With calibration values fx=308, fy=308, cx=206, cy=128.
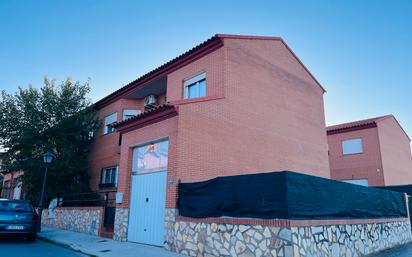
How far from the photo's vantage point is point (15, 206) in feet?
39.1

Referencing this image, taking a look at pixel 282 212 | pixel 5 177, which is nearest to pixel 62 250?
pixel 282 212

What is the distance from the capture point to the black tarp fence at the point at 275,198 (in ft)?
Answer: 23.8

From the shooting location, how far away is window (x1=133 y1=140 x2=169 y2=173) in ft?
36.3

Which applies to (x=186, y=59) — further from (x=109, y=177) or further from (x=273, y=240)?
(x=273, y=240)

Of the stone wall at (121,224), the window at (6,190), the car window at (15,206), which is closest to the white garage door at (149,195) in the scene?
the stone wall at (121,224)

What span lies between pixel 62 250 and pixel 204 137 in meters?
5.99

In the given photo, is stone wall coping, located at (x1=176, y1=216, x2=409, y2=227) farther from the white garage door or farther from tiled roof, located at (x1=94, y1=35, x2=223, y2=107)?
tiled roof, located at (x1=94, y1=35, x2=223, y2=107)

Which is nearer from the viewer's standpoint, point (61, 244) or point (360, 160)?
point (61, 244)

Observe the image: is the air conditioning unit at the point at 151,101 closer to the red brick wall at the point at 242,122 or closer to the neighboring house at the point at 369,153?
the red brick wall at the point at 242,122

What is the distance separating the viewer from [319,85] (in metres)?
19.0

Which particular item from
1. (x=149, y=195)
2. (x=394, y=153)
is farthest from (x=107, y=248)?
(x=394, y=153)

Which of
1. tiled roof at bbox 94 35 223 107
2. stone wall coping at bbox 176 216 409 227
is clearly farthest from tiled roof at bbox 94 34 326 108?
stone wall coping at bbox 176 216 409 227

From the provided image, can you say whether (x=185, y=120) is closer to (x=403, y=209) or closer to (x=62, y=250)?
(x=62, y=250)

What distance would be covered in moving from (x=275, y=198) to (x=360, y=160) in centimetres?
2042
